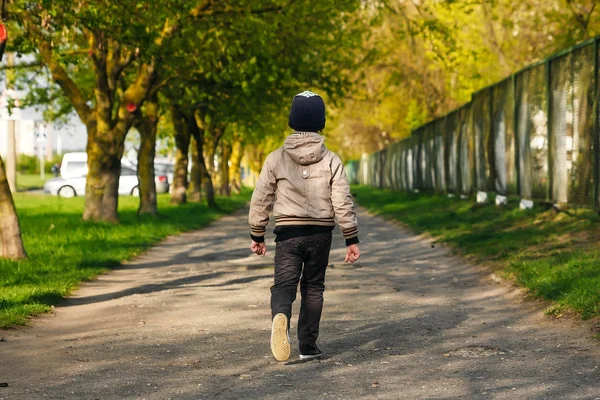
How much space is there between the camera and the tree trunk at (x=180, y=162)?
1416 inches

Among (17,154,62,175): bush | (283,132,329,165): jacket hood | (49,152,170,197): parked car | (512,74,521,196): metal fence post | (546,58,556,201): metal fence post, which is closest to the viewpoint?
(283,132,329,165): jacket hood

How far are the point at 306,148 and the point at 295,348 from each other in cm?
153

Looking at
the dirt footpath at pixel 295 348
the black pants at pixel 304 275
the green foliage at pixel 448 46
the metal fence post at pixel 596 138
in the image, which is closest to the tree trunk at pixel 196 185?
the green foliage at pixel 448 46

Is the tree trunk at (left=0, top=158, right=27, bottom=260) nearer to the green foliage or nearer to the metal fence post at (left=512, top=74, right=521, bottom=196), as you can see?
the metal fence post at (left=512, top=74, right=521, bottom=196)

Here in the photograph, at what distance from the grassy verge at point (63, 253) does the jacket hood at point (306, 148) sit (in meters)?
3.11

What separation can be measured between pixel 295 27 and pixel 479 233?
9567mm

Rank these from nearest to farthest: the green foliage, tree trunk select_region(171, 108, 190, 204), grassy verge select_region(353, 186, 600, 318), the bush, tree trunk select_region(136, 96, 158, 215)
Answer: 1. grassy verge select_region(353, 186, 600, 318)
2. the green foliage
3. tree trunk select_region(136, 96, 158, 215)
4. tree trunk select_region(171, 108, 190, 204)
5. the bush

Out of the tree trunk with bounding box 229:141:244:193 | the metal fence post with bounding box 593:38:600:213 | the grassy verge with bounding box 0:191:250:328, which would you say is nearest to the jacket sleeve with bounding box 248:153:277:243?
the grassy verge with bounding box 0:191:250:328

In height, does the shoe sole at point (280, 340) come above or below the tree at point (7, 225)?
below

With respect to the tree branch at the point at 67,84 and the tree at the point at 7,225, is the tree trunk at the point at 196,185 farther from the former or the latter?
the tree at the point at 7,225

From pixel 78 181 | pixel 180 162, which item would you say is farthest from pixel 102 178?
pixel 78 181

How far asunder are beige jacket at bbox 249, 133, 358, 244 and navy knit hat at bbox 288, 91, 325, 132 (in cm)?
7

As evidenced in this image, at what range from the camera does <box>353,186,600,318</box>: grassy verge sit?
9.71 meters

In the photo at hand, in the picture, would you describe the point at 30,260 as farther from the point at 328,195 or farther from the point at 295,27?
the point at 295,27
